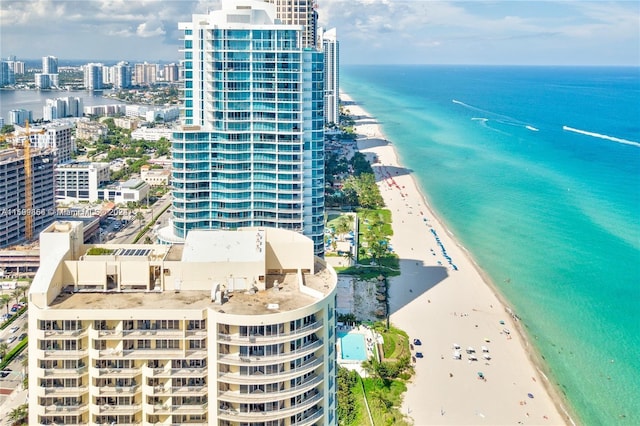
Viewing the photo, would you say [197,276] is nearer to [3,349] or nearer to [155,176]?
[3,349]

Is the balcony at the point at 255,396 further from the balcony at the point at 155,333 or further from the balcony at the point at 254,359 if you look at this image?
the balcony at the point at 155,333

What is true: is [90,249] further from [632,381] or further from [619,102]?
[619,102]

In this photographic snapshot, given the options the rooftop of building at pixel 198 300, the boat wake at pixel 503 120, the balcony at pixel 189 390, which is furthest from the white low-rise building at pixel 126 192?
the boat wake at pixel 503 120

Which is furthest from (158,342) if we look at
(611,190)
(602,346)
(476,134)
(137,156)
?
(476,134)

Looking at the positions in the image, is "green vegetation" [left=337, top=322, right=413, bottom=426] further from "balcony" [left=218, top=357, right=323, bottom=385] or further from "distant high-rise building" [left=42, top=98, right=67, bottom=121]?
"distant high-rise building" [left=42, top=98, right=67, bottom=121]

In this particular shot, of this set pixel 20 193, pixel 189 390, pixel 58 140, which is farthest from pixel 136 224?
pixel 189 390

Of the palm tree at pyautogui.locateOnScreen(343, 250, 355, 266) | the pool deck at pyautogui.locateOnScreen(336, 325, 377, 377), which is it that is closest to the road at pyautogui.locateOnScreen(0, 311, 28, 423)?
the pool deck at pyautogui.locateOnScreen(336, 325, 377, 377)
